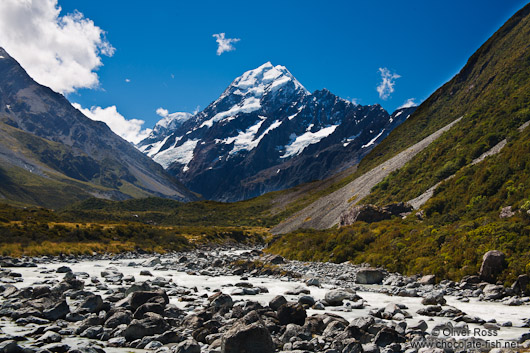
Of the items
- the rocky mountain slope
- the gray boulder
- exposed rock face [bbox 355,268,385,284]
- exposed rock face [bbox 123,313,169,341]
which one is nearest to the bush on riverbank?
exposed rock face [bbox 355,268,385,284]

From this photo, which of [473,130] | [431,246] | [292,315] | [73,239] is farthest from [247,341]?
[473,130]

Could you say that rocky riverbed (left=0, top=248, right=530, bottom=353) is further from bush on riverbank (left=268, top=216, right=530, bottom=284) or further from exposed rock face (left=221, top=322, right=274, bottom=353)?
bush on riverbank (left=268, top=216, right=530, bottom=284)

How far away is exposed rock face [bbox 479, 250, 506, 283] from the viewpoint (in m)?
20.9

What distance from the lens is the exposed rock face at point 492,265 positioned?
2089 centimetres

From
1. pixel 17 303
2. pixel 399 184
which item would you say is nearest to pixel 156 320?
pixel 17 303

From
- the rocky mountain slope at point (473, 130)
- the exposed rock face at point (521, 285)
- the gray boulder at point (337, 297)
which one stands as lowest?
the gray boulder at point (337, 297)

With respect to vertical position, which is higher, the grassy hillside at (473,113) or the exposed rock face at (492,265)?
the grassy hillside at (473,113)

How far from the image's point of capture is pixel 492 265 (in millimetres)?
21109

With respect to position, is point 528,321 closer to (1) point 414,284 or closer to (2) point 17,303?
(1) point 414,284

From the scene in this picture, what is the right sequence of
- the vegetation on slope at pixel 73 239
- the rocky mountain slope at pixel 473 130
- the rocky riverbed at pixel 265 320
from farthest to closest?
the vegetation on slope at pixel 73 239 < the rocky mountain slope at pixel 473 130 < the rocky riverbed at pixel 265 320

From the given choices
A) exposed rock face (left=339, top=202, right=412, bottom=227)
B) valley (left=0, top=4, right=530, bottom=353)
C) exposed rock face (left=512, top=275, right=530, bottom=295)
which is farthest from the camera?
exposed rock face (left=339, top=202, right=412, bottom=227)

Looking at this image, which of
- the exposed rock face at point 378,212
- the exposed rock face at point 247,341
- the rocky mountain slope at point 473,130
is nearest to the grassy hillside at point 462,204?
the rocky mountain slope at point 473,130

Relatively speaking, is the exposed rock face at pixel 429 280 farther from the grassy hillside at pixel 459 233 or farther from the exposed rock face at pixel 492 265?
the exposed rock face at pixel 492 265

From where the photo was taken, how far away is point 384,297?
826 inches
